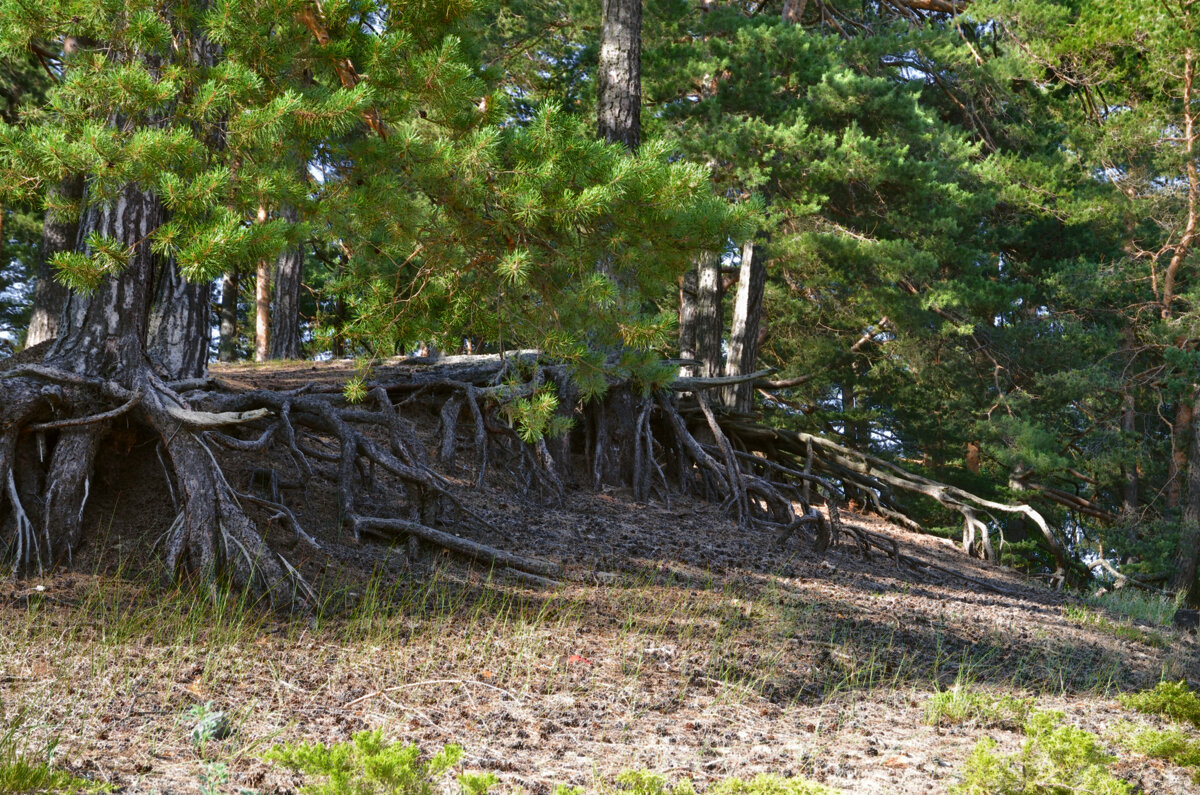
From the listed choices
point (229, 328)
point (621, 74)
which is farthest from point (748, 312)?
point (229, 328)

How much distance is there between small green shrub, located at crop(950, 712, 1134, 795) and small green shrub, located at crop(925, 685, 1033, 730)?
0.78 metres

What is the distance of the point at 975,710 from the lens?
13.4ft

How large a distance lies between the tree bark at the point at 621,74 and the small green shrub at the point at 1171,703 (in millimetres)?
5983

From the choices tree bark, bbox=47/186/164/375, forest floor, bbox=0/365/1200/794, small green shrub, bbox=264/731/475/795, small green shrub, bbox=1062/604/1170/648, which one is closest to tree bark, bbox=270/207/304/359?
forest floor, bbox=0/365/1200/794

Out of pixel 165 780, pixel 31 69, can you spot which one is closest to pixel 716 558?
pixel 165 780

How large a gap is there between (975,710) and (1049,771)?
108cm

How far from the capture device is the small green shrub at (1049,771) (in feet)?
9.31

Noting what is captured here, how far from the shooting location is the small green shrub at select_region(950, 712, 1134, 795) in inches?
112

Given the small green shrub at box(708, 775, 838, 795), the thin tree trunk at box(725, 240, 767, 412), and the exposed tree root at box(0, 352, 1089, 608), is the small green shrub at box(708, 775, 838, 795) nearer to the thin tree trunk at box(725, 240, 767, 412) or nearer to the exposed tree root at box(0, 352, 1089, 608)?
the exposed tree root at box(0, 352, 1089, 608)

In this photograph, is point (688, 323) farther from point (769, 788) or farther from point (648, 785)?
point (648, 785)

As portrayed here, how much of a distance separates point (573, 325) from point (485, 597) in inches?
66.2

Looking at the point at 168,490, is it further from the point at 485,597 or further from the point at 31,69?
the point at 31,69

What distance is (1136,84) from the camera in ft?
43.9

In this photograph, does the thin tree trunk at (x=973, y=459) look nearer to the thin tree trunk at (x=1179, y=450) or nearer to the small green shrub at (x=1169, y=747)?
the thin tree trunk at (x=1179, y=450)
